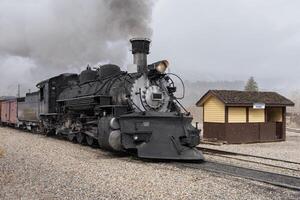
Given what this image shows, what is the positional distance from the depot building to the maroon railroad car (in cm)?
1508

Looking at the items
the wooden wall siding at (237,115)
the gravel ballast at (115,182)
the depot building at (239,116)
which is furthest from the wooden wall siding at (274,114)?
the gravel ballast at (115,182)

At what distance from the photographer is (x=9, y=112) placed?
33.0 meters

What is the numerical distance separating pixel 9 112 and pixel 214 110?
18.8 metres

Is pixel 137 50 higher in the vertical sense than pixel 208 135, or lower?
Answer: higher

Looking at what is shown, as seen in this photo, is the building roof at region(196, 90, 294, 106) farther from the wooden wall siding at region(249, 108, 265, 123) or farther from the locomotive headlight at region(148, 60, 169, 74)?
the locomotive headlight at region(148, 60, 169, 74)

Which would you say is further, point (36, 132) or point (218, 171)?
point (36, 132)

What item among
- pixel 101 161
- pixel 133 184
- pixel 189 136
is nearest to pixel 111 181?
pixel 133 184

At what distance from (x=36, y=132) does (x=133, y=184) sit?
18.2 m

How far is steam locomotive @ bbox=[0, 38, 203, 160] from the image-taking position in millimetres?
11945

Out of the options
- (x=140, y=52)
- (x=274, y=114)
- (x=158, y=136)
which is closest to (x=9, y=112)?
(x=274, y=114)

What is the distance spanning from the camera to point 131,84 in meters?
13.3

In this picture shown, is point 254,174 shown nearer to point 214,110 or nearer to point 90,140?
point 90,140

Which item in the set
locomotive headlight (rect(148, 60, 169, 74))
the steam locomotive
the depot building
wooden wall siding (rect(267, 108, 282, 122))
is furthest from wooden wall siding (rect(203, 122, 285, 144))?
locomotive headlight (rect(148, 60, 169, 74))

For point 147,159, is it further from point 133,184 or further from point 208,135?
point 208,135
